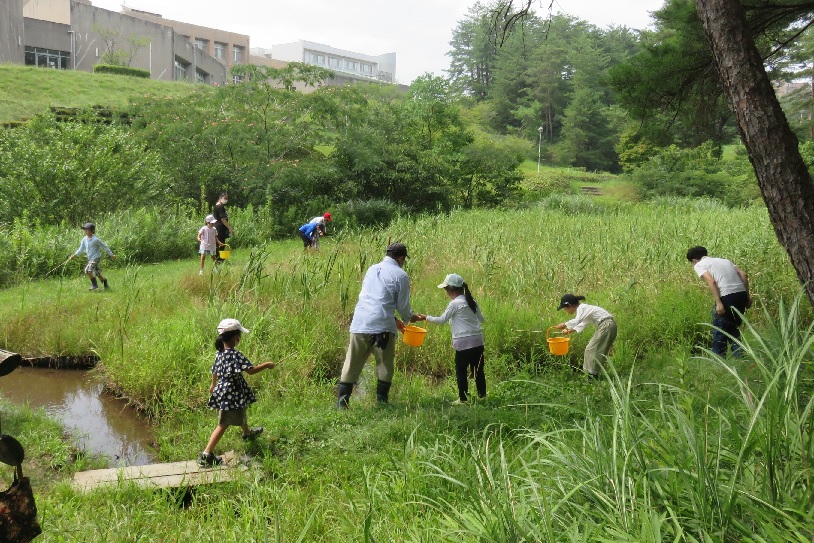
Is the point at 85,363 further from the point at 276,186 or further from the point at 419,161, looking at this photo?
Result: the point at 419,161

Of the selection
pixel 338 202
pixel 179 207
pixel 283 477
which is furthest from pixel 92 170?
pixel 283 477

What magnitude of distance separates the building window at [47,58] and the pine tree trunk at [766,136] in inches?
1858

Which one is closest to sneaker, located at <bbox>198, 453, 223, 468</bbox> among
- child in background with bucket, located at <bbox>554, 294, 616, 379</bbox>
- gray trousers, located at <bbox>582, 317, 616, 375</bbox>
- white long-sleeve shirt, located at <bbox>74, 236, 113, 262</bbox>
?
child in background with bucket, located at <bbox>554, 294, 616, 379</bbox>

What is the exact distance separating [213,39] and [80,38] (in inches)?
825

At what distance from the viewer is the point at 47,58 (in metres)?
45.8

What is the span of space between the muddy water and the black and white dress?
3.50 ft

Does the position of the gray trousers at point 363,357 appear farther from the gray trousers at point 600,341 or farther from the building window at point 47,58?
the building window at point 47,58

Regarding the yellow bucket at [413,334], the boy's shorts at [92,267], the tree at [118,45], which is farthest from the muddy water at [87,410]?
the tree at [118,45]

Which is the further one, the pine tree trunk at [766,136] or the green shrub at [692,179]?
the green shrub at [692,179]

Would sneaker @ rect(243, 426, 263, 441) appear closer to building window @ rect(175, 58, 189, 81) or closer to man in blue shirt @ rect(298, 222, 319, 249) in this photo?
man in blue shirt @ rect(298, 222, 319, 249)

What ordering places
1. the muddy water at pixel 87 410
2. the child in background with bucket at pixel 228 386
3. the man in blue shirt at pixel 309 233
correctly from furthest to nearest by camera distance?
1. the man in blue shirt at pixel 309 233
2. the muddy water at pixel 87 410
3. the child in background with bucket at pixel 228 386

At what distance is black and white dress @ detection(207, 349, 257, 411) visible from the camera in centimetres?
558

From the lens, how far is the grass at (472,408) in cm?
301

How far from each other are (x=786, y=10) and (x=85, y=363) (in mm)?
8533
